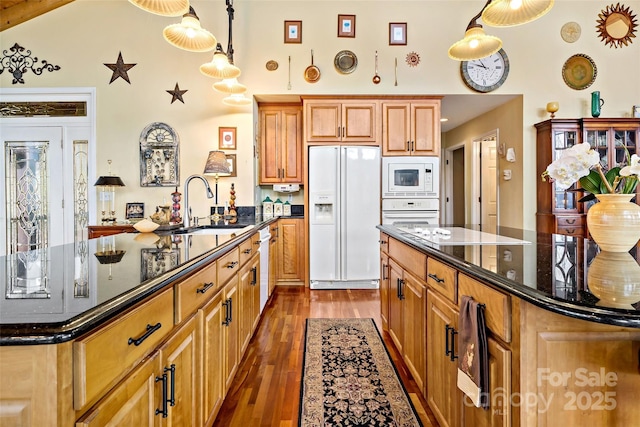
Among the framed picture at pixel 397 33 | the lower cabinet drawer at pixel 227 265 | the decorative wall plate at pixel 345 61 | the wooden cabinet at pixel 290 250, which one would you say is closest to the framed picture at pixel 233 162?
the wooden cabinet at pixel 290 250

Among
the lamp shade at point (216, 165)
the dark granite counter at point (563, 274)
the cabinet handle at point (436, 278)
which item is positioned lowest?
the cabinet handle at point (436, 278)

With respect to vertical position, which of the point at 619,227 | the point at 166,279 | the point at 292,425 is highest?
the point at 619,227

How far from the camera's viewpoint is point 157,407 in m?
0.95

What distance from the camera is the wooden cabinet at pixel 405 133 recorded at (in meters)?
4.14

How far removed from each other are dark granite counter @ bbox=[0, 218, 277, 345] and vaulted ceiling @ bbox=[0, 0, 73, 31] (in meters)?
4.10

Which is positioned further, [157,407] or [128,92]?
[128,92]

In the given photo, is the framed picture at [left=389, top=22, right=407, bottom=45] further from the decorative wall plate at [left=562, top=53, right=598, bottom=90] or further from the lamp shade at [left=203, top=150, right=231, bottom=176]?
the lamp shade at [left=203, top=150, right=231, bottom=176]

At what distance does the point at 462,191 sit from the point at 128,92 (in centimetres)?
605

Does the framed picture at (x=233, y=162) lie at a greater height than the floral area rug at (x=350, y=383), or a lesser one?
greater

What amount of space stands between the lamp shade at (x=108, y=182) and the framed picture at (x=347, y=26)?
10.8 feet

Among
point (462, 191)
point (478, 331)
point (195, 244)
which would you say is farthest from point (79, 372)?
point (462, 191)

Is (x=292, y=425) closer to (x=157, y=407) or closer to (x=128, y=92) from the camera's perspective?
(x=157, y=407)

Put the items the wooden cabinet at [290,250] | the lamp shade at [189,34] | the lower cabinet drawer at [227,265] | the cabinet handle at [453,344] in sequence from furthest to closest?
the wooden cabinet at [290,250] < the lamp shade at [189,34] < the lower cabinet drawer at [227,265] < the cabinet handle at [453,344]

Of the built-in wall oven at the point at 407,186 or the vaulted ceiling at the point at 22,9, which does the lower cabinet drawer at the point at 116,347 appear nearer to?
the built-in wall oven at the point at 407,186
